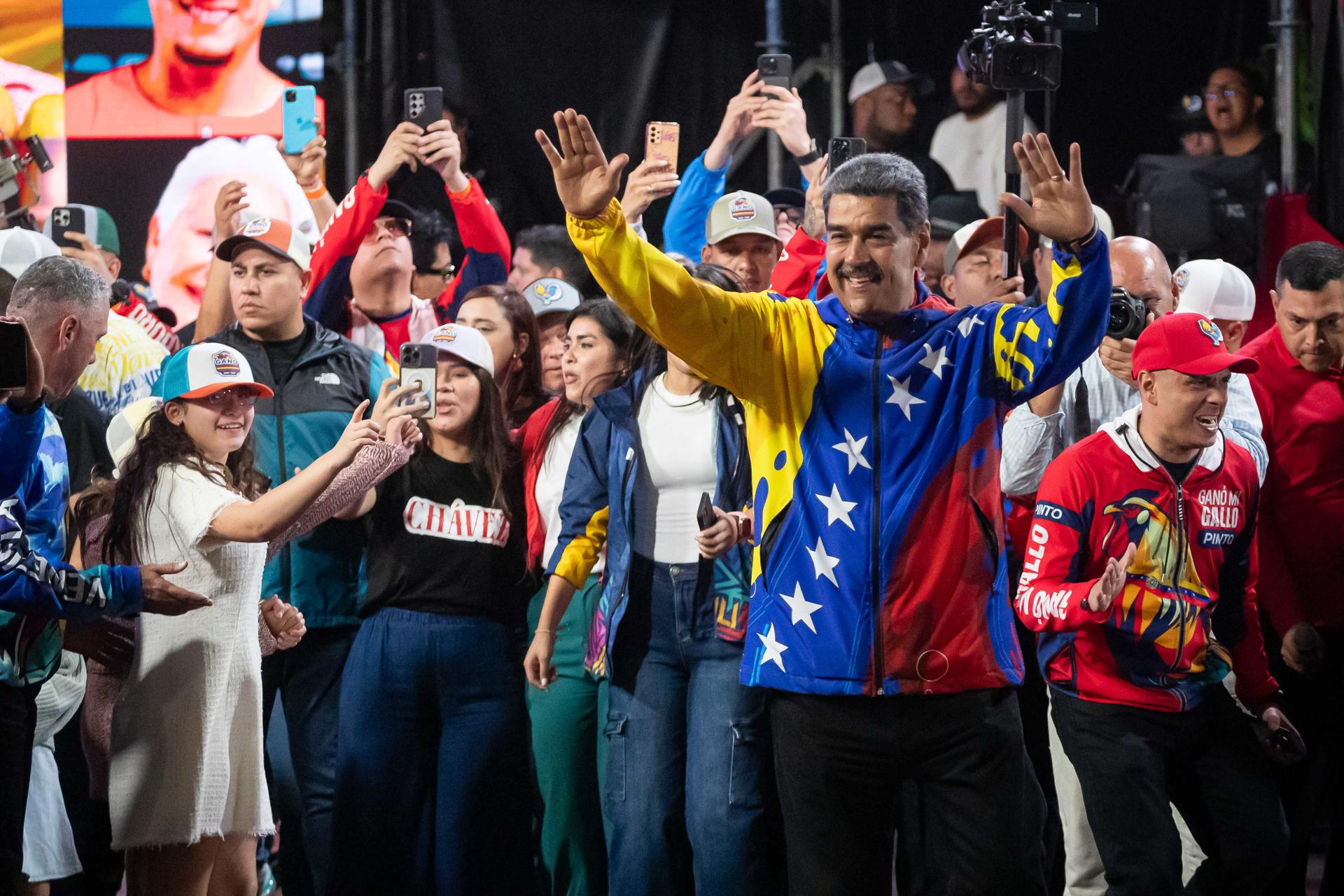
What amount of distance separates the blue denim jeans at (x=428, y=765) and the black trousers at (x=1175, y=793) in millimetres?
1642

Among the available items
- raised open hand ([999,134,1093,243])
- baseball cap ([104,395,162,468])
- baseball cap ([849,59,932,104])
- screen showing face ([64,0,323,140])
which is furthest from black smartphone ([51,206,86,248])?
raised open hand ([999,134,1093,243])

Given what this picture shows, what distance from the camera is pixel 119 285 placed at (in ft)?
18.9

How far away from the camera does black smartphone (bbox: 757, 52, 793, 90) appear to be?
5.70 m


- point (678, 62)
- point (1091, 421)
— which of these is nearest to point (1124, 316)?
point (1091, 421)

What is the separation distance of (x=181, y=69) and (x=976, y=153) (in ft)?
12.5

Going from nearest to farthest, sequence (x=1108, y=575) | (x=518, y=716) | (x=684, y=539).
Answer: (x=1108, y=575) < (x=684, y=539) < (x=518, y=716)

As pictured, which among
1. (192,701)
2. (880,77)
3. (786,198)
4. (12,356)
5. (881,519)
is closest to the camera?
(881,519)

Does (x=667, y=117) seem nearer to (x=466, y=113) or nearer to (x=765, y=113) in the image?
(x=466, y=113)

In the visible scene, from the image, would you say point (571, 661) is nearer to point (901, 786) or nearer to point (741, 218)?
point (901, 786)

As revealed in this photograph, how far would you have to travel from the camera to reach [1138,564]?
3982 millimetres

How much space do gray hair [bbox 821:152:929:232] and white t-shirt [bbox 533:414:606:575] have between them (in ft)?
5.48

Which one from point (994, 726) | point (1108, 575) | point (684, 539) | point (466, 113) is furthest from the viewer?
point (466, 113)

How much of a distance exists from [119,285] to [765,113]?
2463 mm

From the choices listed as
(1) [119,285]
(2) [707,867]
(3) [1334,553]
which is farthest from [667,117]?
(2) [707,867]
